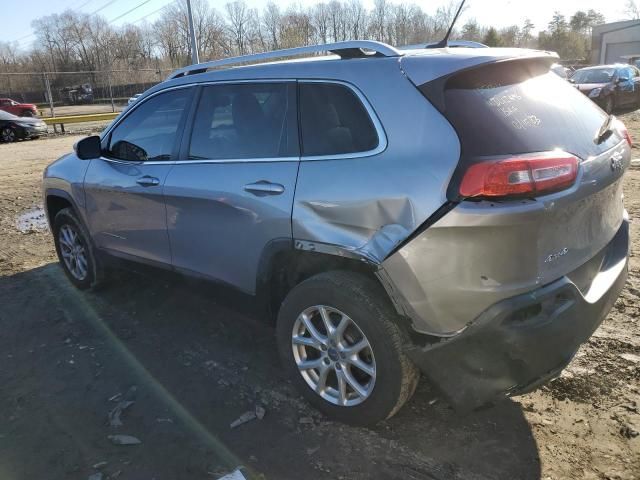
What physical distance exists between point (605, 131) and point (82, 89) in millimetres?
44241

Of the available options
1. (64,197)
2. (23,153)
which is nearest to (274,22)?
(23,153)

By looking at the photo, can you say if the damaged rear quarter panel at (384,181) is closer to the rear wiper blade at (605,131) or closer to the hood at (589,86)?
the rear wiper blade at (605,131)

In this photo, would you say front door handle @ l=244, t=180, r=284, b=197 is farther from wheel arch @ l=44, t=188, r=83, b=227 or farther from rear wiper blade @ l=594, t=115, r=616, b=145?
wheel arch @ l=44, t=188, r=83, b=227

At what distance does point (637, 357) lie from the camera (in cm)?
334

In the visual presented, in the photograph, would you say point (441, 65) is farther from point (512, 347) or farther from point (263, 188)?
point (512, 347)

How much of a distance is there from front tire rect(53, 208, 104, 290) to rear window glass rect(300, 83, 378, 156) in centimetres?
264

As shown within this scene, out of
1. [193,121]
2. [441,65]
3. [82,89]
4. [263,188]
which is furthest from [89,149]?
[82,89]

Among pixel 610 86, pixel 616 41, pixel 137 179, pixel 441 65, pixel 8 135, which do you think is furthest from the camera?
pixel 616 41

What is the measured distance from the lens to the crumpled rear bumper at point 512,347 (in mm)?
2258

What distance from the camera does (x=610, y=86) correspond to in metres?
17.7

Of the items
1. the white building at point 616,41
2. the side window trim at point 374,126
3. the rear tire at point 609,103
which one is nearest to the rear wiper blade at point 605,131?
the side window trim at point 374,126

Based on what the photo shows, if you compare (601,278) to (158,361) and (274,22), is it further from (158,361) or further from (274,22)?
(274,22)

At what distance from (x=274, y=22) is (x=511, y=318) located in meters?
71.3

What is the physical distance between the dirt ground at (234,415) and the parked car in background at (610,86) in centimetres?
1567
